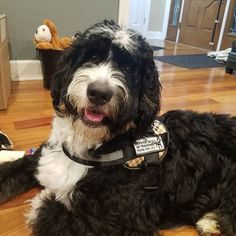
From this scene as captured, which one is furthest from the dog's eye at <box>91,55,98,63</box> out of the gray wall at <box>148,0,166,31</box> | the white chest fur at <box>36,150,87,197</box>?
the gray wall at <box>148,0,166,31</box>

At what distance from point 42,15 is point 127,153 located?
A: 86.1 inches

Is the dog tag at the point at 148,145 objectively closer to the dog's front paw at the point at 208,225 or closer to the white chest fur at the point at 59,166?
the white chest fur at the point at 59,166

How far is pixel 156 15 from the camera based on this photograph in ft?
23.1

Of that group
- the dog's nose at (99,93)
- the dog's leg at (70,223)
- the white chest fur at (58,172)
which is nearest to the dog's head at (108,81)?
the dog's nose at (99,93)

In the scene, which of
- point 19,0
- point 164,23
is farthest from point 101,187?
point 164,23

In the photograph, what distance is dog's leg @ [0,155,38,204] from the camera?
51.0 inches

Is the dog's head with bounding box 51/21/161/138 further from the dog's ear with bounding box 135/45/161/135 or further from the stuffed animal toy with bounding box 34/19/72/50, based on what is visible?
the stuffed animal toy with bounding box 34/19/72/50

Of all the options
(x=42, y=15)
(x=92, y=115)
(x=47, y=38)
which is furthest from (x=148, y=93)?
(x=42, y=15)

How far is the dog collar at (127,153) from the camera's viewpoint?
3.51 feet

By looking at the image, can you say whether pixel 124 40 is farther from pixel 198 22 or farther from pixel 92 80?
pixel 198 22

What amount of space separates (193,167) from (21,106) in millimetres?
1563

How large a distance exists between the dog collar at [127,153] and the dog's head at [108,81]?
2.4 inches

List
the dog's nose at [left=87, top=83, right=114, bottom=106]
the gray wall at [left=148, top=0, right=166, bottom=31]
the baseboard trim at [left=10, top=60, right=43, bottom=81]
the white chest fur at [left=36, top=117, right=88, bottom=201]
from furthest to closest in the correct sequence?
the gray wall at [left=148, top=0, right=166, bottom=31] < the baseboard trim at [left=10, top=60, right=43, bottom=81] < the white chest fur at [left=36, top=117, right=88, bottom=201] < the dog's nose at [left=87, top=83, right=114, bottom=106]

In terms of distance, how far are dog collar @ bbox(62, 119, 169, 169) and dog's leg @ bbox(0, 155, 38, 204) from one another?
30cm
